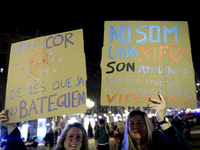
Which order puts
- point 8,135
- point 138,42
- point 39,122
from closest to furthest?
point 8,135 < point 138,42 < point 39,122

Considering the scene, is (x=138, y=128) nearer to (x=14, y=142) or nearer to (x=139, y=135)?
(x=139, y=135)

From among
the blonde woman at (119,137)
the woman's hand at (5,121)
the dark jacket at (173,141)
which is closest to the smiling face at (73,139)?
the woman's hand at (5,121)

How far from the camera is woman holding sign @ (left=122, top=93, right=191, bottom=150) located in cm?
217

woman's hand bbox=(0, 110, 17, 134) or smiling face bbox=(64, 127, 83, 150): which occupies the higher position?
woman's hand bbox=(0, 110, 17, 134)

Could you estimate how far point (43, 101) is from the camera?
293 centimetres

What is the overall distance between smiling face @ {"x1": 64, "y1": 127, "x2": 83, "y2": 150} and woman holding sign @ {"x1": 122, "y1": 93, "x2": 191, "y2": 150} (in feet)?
2.44

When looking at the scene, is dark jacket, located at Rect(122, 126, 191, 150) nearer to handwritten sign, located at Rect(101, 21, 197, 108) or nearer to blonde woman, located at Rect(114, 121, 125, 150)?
handwritten sign, located at Rect(101, 21, 197, 108)

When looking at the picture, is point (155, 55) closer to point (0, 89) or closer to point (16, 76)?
point (16, 76)

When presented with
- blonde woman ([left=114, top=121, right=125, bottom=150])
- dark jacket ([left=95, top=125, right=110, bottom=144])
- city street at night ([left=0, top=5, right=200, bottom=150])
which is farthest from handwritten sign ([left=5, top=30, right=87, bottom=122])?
dark jacket ([left=95, top=125, right=110, bottom=144])

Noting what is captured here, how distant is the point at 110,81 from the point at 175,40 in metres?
1.43

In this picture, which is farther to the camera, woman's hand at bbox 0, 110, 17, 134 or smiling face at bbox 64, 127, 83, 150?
woman's hand at bbox 0, 110, 17, 134

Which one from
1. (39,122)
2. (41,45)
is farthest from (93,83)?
(41,45)

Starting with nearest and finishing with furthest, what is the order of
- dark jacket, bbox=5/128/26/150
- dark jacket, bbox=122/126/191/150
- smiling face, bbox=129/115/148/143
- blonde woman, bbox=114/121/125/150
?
dark jacket, bbox=122/126/191/150 < smiling face, bbox=129/115/148/143 < dark jacket, bbox=5/128/26/150 < blonde woman, bbox=114/121/125/150

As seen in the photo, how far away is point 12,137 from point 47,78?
1.12 m
